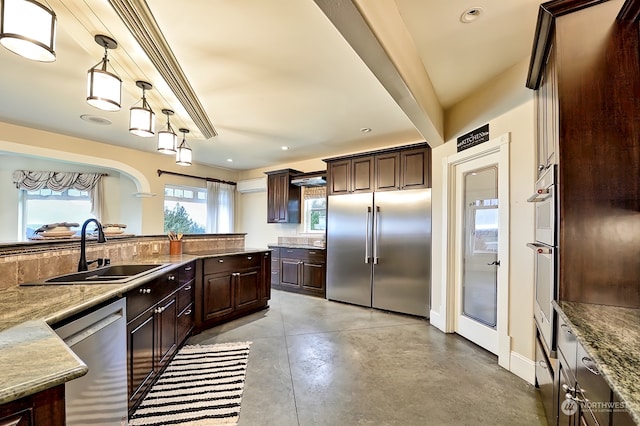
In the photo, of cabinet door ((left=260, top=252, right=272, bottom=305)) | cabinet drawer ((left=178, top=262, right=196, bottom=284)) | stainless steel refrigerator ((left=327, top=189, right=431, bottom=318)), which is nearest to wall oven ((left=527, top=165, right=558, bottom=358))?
stainless steel refrigerator ((left=327, top=189, right=431, bottom=318))

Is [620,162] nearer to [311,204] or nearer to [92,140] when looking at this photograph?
[311,204]

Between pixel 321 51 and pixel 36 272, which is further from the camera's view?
A: pixel 321 51

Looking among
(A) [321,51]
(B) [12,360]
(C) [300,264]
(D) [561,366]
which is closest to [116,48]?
(A) [321,51]

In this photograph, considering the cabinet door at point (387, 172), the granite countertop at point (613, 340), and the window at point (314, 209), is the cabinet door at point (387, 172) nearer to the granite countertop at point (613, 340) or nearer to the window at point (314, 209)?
the window at point (314, 209)

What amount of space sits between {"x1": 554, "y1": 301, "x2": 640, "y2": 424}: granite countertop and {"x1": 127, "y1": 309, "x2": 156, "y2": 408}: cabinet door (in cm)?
227

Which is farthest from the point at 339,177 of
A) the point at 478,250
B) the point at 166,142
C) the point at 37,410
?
the point at 37,410

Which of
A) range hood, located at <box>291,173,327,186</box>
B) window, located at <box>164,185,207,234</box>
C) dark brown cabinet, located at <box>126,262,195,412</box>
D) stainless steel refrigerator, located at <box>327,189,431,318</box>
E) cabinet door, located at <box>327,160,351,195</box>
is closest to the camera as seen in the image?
dark brown cabinet, located at <box>126,262,195,412</box>

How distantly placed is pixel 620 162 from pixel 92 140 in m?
6.15

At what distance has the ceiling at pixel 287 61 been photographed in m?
1.78

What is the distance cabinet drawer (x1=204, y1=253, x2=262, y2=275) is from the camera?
3467 mm

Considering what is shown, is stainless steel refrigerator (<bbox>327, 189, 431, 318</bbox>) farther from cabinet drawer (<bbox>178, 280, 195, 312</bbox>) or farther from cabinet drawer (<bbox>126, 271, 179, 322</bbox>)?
cabinet drawer (<bbox>126, 271, 179, 322</bbox>)

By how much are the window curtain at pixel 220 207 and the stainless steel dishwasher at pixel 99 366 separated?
5.07 meters

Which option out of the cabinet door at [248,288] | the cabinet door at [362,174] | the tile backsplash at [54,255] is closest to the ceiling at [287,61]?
the cabinet door at [362,174]

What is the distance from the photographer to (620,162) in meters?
1.41
